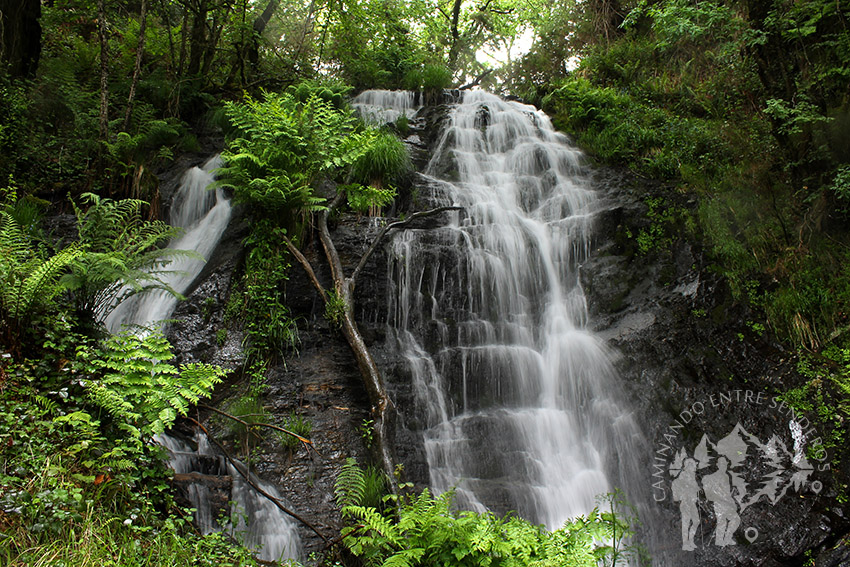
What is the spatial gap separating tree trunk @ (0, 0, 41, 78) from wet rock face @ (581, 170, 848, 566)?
33.7 feet

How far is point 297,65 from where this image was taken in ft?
43.8

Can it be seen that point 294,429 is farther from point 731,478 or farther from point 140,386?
point 731,478

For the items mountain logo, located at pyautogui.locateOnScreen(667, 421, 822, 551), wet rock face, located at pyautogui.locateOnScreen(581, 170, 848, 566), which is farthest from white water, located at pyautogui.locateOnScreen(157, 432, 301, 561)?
mountain logo, located at pyautogui.locateOnScreen(667, 421, 822, 551)

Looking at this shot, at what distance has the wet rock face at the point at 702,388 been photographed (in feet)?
14.9

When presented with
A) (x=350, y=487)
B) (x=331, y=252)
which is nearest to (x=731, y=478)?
(x=350, y=487)

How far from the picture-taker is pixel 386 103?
11.9 m

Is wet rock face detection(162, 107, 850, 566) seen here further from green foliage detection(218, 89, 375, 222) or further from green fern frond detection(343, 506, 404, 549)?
green fern frond detection(343, 506, 404, 549)

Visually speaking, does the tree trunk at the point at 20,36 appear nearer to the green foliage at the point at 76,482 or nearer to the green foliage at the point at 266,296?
the green foliage at the point at 266,296

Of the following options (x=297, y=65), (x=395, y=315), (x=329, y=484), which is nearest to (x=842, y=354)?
(x=395, y=315)

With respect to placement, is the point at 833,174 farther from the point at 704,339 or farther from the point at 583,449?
the point at 583,449

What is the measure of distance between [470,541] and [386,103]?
10797 mm

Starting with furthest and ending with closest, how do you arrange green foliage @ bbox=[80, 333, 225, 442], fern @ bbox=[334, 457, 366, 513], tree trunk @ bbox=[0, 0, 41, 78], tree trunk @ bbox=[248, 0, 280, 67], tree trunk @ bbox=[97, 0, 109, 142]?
tree trunk @ bbox=[248, 0, 280, 67] → tree trunk @ bbox=[0, 0, 41, 78] → tree trunk @ bbox=[97, 0, 109, 142] → fern @ bbox=[334, 457, 366, 513] → green foliage @ bbox=[80, 333, 225, 442]

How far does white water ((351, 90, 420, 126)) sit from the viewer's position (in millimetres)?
11219

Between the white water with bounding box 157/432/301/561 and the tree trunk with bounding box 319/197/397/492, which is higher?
the tree trunk with bounding box 319/197/397/492
